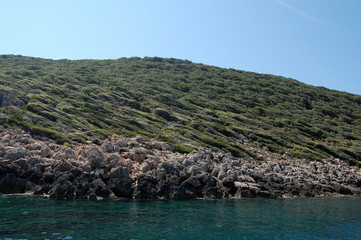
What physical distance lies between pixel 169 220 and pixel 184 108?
68.3m

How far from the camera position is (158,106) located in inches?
3322

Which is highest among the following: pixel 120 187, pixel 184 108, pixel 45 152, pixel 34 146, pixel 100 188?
pixel 184 108

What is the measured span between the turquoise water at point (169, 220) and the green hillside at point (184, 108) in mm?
19511

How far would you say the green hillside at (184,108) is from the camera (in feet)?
183

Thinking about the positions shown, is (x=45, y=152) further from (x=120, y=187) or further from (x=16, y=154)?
(x=120, y=187)

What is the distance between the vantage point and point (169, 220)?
23.5 metres

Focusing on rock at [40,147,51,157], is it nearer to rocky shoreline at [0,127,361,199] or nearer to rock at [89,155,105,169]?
rocky shoreline at [0,127,361,199]

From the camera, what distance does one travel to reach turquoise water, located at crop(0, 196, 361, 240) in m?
19.3

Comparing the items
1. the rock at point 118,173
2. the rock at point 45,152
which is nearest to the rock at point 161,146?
the rock at point 118,173

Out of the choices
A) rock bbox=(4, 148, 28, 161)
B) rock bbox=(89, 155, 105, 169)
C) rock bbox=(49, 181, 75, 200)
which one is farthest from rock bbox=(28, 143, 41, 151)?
rock bbox=(49, 181, 75, 200)

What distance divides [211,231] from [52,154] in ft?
76.9

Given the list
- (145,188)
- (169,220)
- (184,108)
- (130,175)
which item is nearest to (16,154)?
(130,175)

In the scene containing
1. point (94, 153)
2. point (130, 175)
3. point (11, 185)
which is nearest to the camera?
point (11, 185)

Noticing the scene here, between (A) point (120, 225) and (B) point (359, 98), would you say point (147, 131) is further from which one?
(B) point (359, 98)
